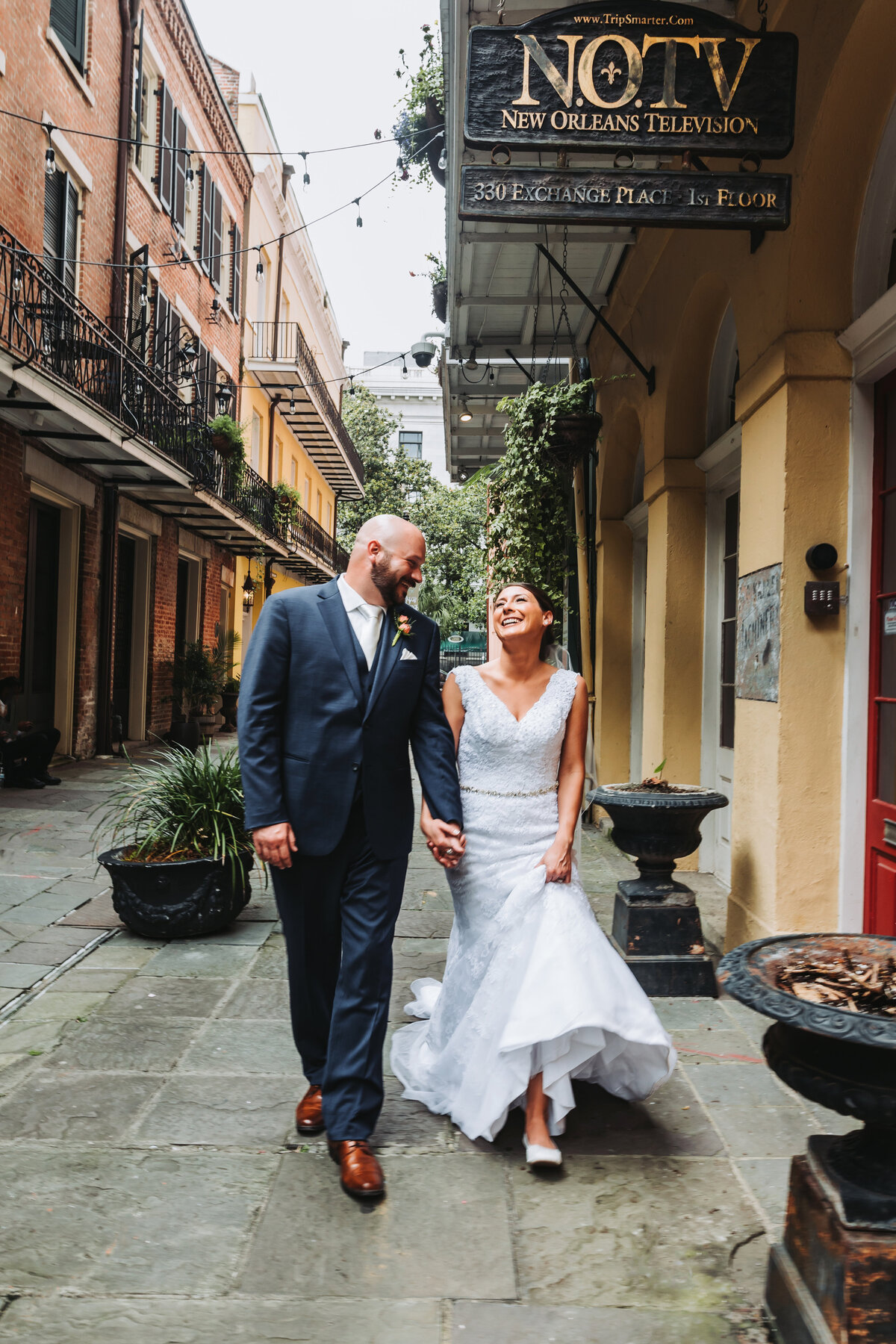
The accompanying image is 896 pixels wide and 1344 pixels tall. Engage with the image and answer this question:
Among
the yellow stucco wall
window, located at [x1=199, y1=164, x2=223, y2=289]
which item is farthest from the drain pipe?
the yellow stucco wall

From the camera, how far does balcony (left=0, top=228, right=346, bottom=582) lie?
974 centimetres

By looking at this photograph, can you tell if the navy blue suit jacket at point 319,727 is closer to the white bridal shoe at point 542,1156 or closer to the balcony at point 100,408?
the white bridal shoe at point 542,1156

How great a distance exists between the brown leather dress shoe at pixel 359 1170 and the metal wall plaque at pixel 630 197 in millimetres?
3252

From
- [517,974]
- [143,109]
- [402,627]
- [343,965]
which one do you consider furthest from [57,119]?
[517,974]

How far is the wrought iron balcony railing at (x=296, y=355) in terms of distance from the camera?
23109 mm

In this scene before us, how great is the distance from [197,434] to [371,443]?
22199mm

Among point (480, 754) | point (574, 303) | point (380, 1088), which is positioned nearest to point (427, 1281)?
point (380, 1088)

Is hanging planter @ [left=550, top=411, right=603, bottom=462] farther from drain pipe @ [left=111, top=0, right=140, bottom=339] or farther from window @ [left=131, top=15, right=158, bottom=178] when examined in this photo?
window @ [left=131, top=15, right=158, bottom=178]

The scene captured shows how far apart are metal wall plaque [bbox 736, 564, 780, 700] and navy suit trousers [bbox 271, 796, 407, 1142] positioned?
7.27 ft

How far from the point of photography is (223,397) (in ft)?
58.9

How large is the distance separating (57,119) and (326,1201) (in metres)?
13.0

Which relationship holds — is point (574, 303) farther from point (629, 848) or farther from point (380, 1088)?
point (380, 1088)

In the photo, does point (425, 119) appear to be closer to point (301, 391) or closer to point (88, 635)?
point (88, 635)

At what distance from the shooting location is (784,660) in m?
4.38
